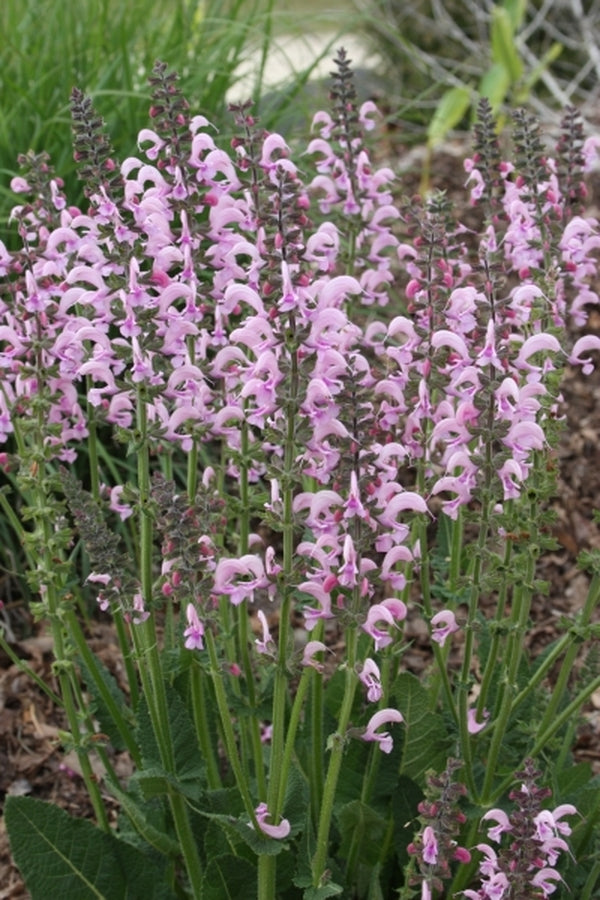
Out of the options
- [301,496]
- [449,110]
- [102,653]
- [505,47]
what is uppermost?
[505,47]

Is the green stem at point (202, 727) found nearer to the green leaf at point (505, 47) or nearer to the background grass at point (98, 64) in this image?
the background grass at point (98, 64)

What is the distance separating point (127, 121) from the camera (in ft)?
14.6

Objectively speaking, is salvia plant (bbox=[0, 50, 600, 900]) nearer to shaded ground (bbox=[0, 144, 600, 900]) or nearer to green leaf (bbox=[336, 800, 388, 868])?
green leaf (bbox=[336, 800, 388, 868])

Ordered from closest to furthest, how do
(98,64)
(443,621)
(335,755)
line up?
(335,755), (443,621), (98,64)

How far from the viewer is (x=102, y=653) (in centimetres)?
387

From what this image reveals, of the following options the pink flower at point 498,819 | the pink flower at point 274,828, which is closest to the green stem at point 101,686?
the pink flower at point 274,828

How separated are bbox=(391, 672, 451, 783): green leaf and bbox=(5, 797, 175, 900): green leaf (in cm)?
58

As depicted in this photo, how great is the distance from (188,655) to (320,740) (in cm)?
36

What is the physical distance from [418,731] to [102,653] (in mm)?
1576

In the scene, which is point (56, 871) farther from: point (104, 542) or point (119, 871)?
point (104, 542)

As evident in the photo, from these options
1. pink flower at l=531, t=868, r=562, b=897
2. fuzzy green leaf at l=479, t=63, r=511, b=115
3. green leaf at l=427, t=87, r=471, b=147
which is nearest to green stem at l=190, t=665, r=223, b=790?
pink flower at l=531, t=868, r=562, b=897

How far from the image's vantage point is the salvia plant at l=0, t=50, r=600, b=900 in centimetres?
201

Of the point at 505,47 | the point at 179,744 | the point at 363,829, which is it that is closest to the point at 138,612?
the point at 179,744

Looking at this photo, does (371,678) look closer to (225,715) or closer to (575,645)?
(225,715)
